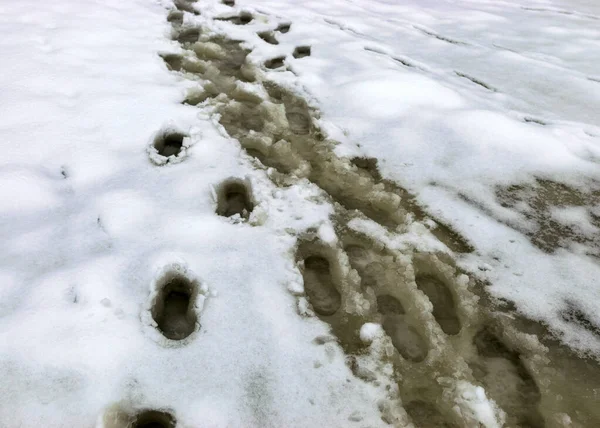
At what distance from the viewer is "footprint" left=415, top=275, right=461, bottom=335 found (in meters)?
1.58

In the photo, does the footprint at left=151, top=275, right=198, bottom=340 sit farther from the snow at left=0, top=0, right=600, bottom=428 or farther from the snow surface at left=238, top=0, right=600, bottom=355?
the snow surface at left=238, top=0, right=600, bottom=355

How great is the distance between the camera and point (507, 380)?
1.42m

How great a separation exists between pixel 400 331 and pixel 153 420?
0.94m

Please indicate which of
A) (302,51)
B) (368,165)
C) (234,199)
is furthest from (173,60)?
(368,165)

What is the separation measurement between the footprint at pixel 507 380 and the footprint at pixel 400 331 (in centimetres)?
20

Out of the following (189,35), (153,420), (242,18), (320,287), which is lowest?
(153,420)

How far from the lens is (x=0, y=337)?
4.39 ft

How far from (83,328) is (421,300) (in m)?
1.29

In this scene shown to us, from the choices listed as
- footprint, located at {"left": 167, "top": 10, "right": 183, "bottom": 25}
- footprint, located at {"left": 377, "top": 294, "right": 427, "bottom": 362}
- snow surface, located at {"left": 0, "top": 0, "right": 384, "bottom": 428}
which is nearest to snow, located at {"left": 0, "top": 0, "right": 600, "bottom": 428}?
snow surface, located at {"left": 0, "top": 0, "right": 384, "bottom": 428}

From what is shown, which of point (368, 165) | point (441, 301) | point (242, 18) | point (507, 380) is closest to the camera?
point (507, 380)

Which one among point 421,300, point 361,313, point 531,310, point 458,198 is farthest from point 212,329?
point 458,198

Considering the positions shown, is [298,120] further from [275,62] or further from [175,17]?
[175,17]

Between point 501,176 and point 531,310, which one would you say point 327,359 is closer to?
point 531,310

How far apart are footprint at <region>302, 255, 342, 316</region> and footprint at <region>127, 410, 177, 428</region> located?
650 mm
